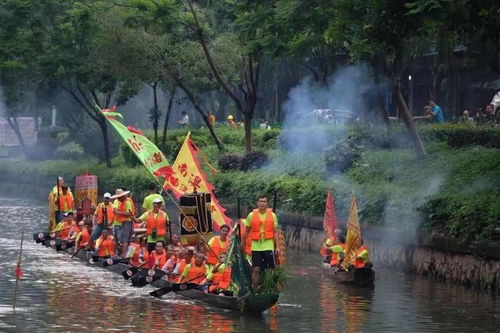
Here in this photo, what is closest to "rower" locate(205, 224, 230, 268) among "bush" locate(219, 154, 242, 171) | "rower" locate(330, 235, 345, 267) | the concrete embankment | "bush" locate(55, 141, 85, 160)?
→ "rower" locate(330, 235, 345, 267)

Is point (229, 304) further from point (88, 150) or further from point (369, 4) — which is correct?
point (88, 150)

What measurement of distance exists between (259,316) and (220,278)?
1.70 m

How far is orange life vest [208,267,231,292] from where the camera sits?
22906mm

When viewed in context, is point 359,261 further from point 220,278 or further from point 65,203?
point 65,203

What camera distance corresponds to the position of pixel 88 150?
66.3 metres

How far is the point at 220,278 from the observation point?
23344 millimetres

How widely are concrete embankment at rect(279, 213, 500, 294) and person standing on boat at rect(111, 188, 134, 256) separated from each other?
5.68 m

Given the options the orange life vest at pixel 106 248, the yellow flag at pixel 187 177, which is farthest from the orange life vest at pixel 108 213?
the yellow flag at pixel 187 177

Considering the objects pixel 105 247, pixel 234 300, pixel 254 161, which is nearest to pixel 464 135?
pixel 254 161

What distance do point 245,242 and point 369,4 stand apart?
7894 millimetres

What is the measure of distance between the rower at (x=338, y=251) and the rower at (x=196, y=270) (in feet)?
15.5

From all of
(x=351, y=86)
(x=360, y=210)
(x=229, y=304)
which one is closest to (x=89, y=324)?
(x=229, y=304)

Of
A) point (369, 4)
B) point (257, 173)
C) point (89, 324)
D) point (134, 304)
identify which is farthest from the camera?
point (257, 173)

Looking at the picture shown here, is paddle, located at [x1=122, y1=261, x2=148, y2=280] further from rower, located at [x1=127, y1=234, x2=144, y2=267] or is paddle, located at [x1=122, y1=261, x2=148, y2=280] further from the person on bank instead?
the person on bank
